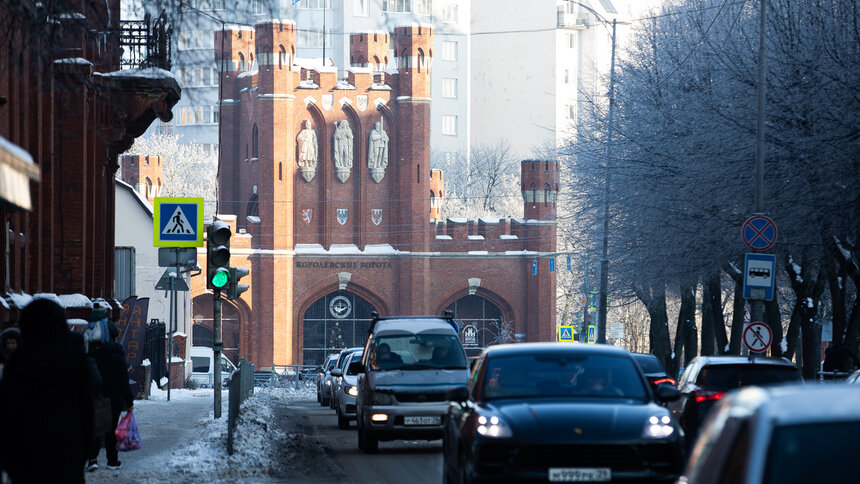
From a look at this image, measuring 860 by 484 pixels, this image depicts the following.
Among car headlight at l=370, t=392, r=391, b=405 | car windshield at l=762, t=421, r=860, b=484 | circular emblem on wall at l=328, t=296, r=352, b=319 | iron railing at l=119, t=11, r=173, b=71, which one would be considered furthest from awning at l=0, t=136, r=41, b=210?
circular emblem on wall at l=328, t=296, r=352, b=319

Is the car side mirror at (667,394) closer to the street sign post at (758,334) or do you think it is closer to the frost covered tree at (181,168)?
the street sign post at (758,334)

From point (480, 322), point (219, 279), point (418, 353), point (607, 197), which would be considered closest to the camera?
point (219, 279)

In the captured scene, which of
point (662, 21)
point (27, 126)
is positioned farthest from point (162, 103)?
point (662, 21)

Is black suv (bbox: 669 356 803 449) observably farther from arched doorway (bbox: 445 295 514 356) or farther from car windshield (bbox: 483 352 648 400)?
arched doorway (bbox: 445 295 514 356)

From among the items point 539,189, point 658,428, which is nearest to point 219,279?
point 658,428

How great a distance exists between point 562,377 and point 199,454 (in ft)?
20.1

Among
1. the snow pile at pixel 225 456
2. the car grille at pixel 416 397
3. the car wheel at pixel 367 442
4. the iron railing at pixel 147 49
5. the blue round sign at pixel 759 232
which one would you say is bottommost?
the car wheel at pixel 367 442

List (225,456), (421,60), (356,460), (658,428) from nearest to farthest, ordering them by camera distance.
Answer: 1. (658,428)
2. (225,456)
3. (356,460)
4. (421,60)

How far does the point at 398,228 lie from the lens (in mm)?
68625

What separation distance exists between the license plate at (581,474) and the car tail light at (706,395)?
5.67m

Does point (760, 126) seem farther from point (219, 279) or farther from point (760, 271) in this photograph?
point (219, 279)

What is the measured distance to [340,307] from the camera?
67.5 metres

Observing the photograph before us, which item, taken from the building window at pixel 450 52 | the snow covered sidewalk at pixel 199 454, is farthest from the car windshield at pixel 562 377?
the building window at pixel 450 52

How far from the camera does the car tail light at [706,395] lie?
14.6m
